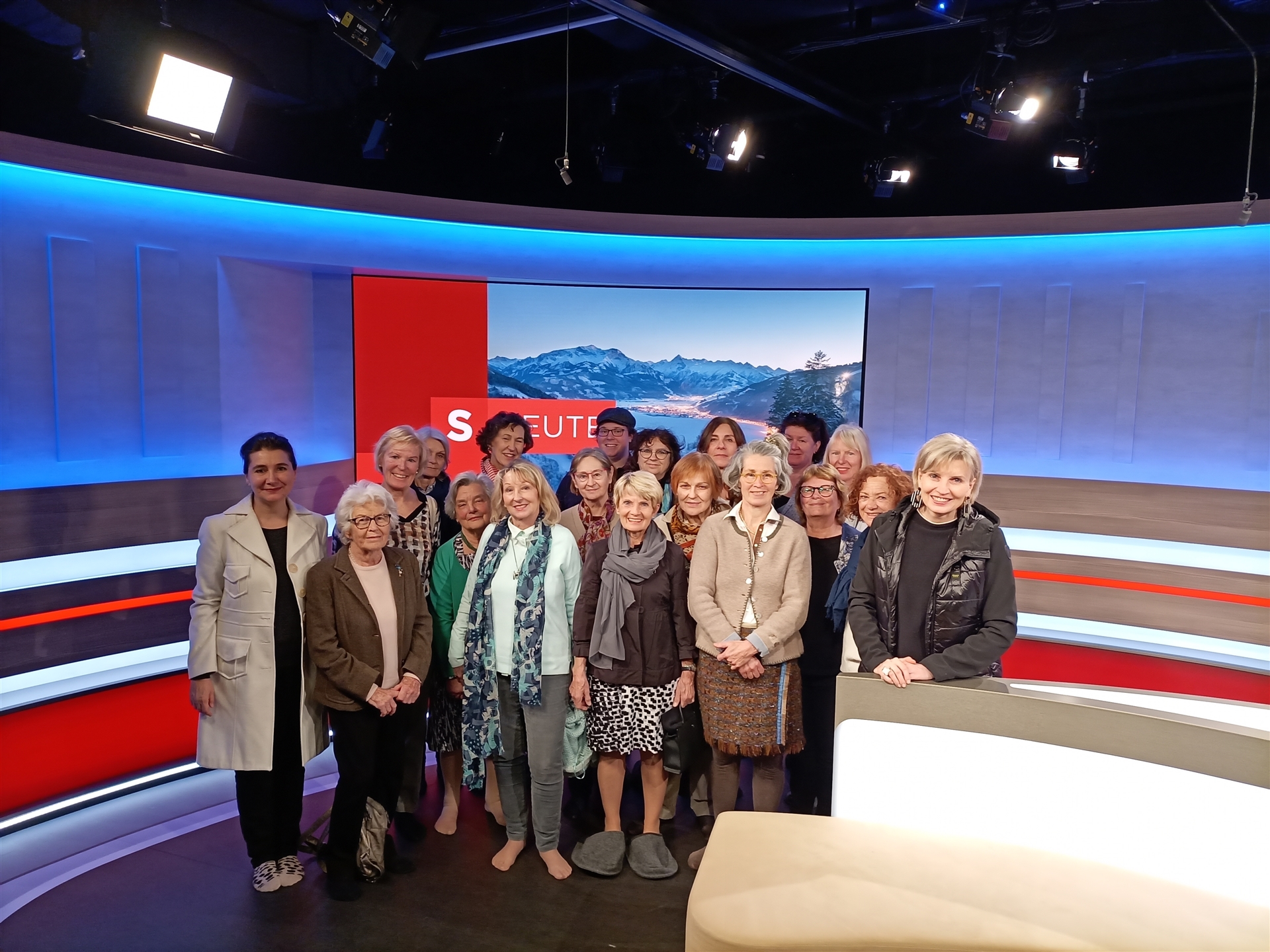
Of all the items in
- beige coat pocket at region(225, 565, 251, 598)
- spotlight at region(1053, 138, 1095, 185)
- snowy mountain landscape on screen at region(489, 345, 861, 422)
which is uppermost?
spotlight at region(1053, 138, 1095, 185)

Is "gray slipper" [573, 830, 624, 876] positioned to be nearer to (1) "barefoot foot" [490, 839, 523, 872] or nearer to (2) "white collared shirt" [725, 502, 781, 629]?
(1) "barefoot foot" [490, 839, 523, 872]

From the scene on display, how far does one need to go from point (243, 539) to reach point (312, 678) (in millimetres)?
589

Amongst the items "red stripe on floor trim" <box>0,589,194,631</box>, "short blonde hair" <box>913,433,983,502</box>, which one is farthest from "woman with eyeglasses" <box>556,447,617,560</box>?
"red stripe on floor trim" <box>0,589,194,631</box>

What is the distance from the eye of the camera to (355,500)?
3.00 meters

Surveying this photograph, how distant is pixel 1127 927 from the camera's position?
1.77m

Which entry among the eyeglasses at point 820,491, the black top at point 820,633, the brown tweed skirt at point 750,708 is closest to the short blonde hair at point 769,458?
the eyeglasses at point 820,491

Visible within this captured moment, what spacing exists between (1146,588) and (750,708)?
3529mm

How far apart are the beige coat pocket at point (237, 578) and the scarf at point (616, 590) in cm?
131

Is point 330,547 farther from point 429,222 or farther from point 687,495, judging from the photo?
point 429,222

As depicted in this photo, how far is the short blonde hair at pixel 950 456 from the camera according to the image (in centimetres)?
240

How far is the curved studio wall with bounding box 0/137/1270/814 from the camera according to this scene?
383cm

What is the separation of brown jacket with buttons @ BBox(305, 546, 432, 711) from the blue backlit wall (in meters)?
2.06

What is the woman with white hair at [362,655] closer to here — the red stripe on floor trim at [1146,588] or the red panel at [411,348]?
the red panel at [411,348]

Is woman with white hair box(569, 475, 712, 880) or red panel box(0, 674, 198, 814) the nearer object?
woman with white hair box(569, 475, 712, 880)
